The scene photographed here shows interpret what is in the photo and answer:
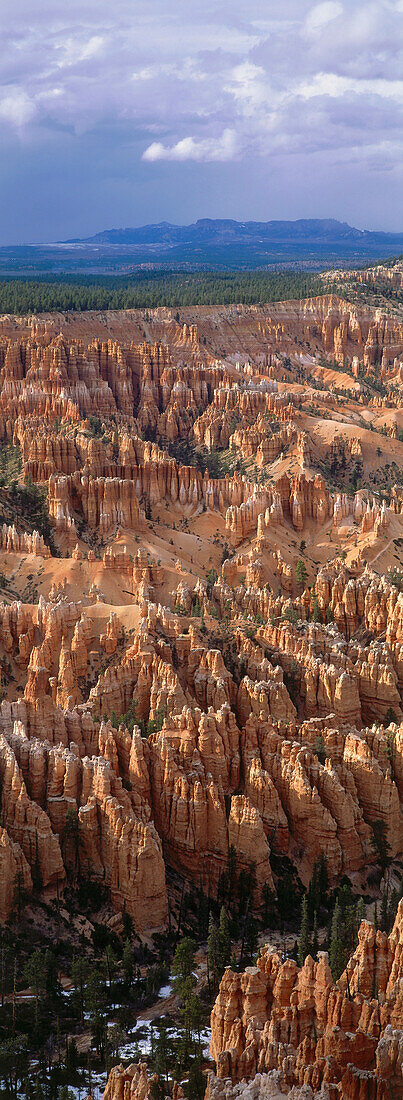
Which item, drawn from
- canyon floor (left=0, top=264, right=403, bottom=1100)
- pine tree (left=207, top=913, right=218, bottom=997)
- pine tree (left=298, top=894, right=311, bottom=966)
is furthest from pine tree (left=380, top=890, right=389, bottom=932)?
pine tree (left=207, top=913, right=218, bottom=997)

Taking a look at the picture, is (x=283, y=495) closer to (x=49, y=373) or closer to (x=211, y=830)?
(x=49, y=373)

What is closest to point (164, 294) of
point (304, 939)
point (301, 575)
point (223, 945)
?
point (301, 575)

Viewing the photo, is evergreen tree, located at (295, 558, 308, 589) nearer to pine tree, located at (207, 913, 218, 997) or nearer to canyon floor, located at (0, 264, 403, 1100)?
canyon floor, located at (0, 264, 403, 1100)

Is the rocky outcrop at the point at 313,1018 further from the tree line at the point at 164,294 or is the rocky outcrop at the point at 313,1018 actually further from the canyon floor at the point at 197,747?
the tree line at the point at 164,294

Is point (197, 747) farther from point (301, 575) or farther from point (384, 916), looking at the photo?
point (301, 575)

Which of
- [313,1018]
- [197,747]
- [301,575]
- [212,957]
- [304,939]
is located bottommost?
[212,957]

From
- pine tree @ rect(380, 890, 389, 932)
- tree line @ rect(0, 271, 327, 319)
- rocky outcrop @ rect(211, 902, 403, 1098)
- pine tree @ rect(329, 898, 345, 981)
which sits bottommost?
pine tree @ rect(380, 890, 389, 932)

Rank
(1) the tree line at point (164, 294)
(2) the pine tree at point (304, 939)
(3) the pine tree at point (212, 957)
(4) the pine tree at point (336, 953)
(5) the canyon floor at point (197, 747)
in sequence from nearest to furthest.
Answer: (5) the canyon floor at point (197, 747), (4) the pine tree at point (336, 953), (3) the pine tree at point (212, 957), (2) the pine tree at point (304, 939), (1) the tree line at point (164, 294)

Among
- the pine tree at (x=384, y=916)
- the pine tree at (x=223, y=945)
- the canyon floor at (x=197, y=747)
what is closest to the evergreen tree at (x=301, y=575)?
the canyon floor at (x=197, y=747)
